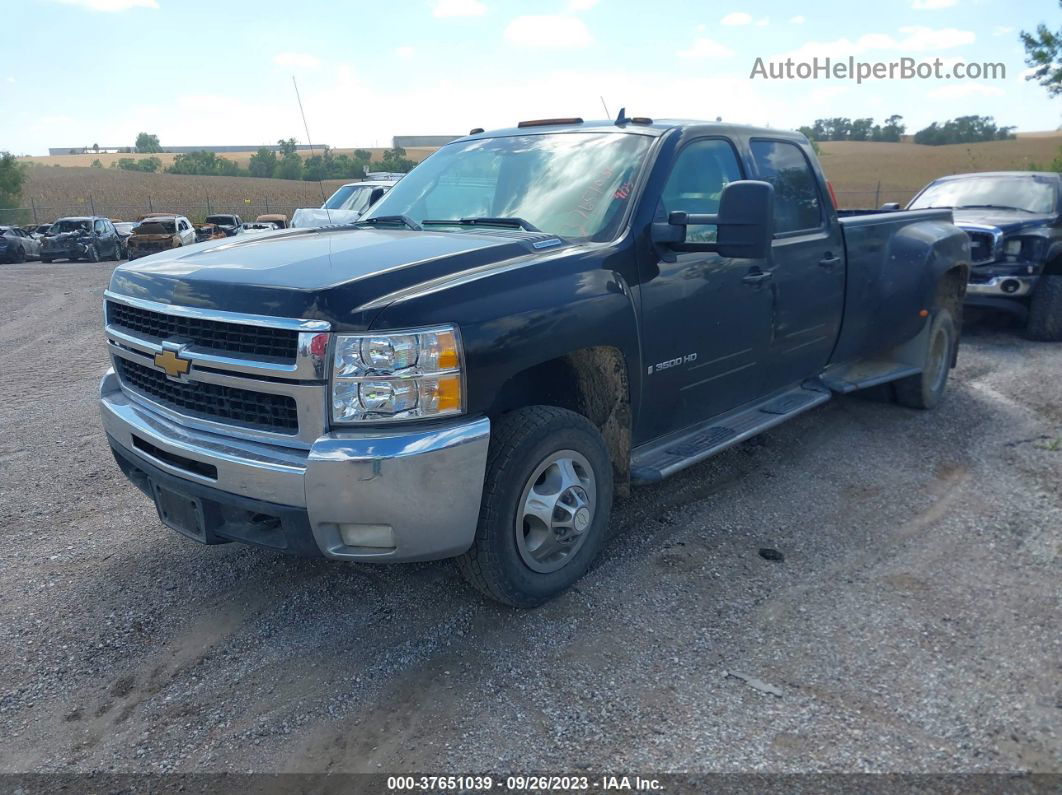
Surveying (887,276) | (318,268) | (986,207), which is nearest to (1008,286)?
(986,207)

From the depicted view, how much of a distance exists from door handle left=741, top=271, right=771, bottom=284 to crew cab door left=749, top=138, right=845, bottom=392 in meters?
0.08

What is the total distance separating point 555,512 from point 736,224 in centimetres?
149

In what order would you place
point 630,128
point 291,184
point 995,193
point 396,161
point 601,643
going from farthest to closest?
point 291,184, point 995,193, point 396,161, point 630,128, point 601,643

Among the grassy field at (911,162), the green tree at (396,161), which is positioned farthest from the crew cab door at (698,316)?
the grassy field at (911,162)

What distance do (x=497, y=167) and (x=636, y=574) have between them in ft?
7.24

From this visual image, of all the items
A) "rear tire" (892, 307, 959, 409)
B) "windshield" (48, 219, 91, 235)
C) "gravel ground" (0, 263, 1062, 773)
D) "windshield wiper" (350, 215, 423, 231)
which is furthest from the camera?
"windshield" (48, 219, 91, 235)

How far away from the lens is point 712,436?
4.29 metres

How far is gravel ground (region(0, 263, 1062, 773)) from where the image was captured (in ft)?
8.83

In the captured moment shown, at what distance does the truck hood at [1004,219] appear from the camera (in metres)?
9.13

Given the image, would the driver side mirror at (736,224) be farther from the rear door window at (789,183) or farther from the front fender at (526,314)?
the rear door window at (789,183)

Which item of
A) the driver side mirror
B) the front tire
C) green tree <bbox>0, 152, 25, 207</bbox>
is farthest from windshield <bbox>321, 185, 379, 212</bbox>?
green tree <bbox>0, 152, 25, 207</bbox>

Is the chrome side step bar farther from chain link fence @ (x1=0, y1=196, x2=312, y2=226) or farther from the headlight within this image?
chain link fence @ (x1=0, y1=196, x2=312, y2=226)

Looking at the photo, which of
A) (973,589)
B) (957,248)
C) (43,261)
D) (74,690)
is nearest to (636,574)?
(973,589)

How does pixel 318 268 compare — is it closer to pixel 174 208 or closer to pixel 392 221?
pixel 392 221
